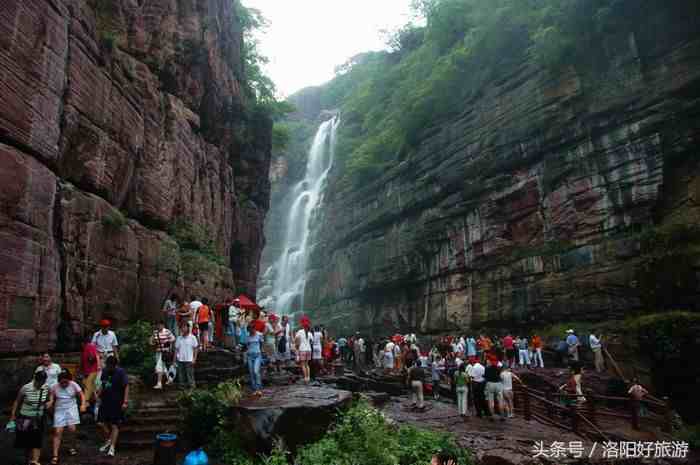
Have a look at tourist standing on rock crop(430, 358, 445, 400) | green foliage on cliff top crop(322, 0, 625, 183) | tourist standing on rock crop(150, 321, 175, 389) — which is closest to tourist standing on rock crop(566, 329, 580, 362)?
tourist standing on rock crop(430, 358, 445, 400)

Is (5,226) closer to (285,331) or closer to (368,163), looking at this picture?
(285,331)

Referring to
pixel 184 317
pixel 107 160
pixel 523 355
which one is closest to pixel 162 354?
pixel 184 317

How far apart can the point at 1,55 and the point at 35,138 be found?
5.87 ft

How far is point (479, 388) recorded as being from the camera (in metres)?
13.0

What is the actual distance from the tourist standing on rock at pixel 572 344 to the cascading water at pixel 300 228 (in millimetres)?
28249

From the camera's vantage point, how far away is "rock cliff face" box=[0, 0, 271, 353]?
10602 millimetres

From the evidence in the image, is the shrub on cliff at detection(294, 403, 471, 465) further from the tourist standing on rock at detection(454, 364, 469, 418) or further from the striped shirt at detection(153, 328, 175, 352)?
the striped shirt at detection(153, 328, 175, 352)

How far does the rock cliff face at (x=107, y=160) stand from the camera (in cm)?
1060

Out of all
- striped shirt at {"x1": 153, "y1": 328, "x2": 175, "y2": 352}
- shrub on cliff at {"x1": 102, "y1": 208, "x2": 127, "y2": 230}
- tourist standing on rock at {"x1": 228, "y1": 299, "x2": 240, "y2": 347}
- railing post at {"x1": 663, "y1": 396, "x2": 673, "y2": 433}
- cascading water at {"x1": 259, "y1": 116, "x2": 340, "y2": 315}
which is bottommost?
railing post at {"x1": 663, "y1": 396, "x2": 673, "y2": 433}

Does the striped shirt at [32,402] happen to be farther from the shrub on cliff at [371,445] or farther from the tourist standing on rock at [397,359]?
the tourist standing on rock at [397,359]

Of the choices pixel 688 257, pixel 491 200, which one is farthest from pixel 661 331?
pixel 491 200

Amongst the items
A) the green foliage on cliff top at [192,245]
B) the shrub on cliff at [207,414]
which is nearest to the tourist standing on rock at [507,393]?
the shrub on cliff at [207,414]

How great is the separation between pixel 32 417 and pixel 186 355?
4213 millimetres

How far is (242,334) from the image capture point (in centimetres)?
1594
